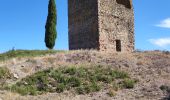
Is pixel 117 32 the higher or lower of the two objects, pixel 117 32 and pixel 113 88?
the higher

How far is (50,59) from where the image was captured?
81.0 ft

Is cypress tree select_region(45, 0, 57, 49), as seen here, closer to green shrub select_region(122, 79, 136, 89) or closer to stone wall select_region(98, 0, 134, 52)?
stone wall select_region(98, 0, 134, 52)

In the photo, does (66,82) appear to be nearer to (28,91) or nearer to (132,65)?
(28,91)

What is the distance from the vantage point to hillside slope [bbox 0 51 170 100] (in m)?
18.2

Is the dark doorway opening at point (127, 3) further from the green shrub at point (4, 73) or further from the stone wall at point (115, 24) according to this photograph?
the green shrub at point (4, 73)

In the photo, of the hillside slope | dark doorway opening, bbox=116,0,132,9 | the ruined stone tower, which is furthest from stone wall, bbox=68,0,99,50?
the hillside slope

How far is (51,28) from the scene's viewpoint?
3566 centimetres

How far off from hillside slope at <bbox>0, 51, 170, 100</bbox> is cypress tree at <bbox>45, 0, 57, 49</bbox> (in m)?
9.31

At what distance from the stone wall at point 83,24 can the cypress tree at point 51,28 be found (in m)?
2.05

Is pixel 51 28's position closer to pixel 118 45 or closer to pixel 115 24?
pixel 115 24

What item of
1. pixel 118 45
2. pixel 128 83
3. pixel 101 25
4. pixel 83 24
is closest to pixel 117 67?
pixel 128 83

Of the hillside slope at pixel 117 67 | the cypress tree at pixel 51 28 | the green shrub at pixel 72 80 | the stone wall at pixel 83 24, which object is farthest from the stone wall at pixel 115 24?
the green shrub at pixel 72 80

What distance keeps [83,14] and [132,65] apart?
36.4ft

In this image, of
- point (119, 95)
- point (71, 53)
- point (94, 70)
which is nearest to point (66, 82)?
point (94, 70)
